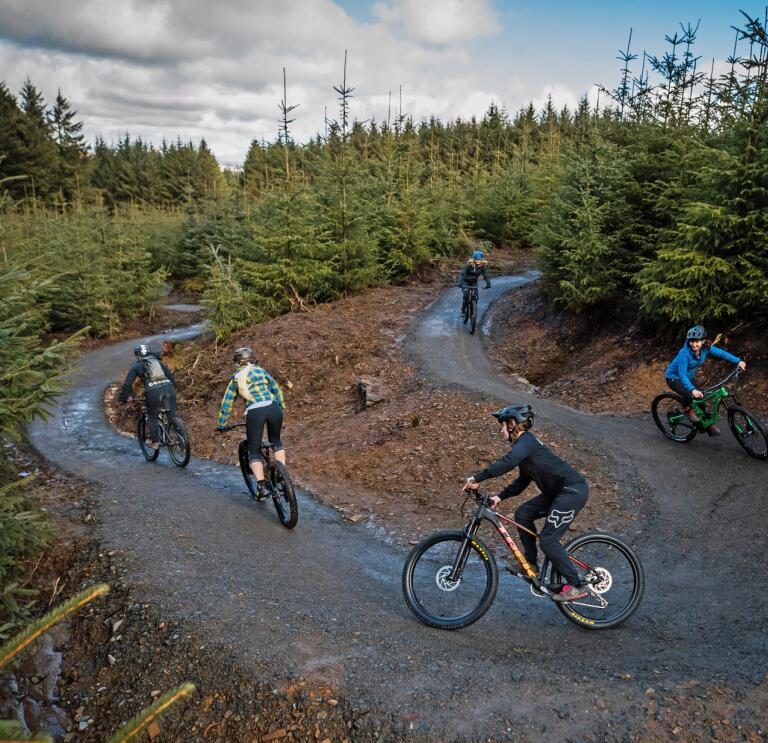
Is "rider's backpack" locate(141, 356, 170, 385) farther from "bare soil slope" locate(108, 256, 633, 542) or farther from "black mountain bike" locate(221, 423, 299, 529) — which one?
"black mountain bike" locate(221, 423, 299, 529)

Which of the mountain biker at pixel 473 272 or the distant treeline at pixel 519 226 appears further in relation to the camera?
the mountain biker at pixel 473 272

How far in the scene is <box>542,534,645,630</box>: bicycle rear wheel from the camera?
604 cm

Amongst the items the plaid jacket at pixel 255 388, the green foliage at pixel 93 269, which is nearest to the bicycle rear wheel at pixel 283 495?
the plaid jacket at pixel 255 388

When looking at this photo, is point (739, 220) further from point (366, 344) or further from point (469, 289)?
point (366, 344)

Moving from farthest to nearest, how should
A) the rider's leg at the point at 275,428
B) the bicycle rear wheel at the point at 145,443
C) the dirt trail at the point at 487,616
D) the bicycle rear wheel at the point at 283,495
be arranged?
the bicycle rear wheel at the point at 145,443 → the rider's leg at the point at 275,428 → the bicycle rear wheel at the point at 283,495 → the dirt trail at the point at 487,616

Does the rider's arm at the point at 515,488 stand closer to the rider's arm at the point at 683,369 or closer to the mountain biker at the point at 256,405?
the mountain biker at the point at 256,405

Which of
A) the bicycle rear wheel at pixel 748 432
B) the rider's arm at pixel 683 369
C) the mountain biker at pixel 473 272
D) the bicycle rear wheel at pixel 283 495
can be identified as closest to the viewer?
the bicycle rear wheel at pixel 283 495

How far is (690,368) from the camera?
10672 millimetres

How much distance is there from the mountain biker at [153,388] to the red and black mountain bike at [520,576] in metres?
7.50

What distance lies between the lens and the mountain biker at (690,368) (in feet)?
34.1

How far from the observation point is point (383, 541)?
8883 mm

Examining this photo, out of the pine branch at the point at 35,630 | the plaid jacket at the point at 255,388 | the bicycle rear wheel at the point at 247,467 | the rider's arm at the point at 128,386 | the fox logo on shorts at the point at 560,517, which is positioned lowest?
the bicycle rear wheel at the point at 247,467

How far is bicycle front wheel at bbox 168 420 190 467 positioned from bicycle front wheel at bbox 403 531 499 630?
6925mm

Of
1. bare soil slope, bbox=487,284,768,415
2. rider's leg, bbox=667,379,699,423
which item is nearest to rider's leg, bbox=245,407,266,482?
rider's leg, bbox=667,379,699,423
